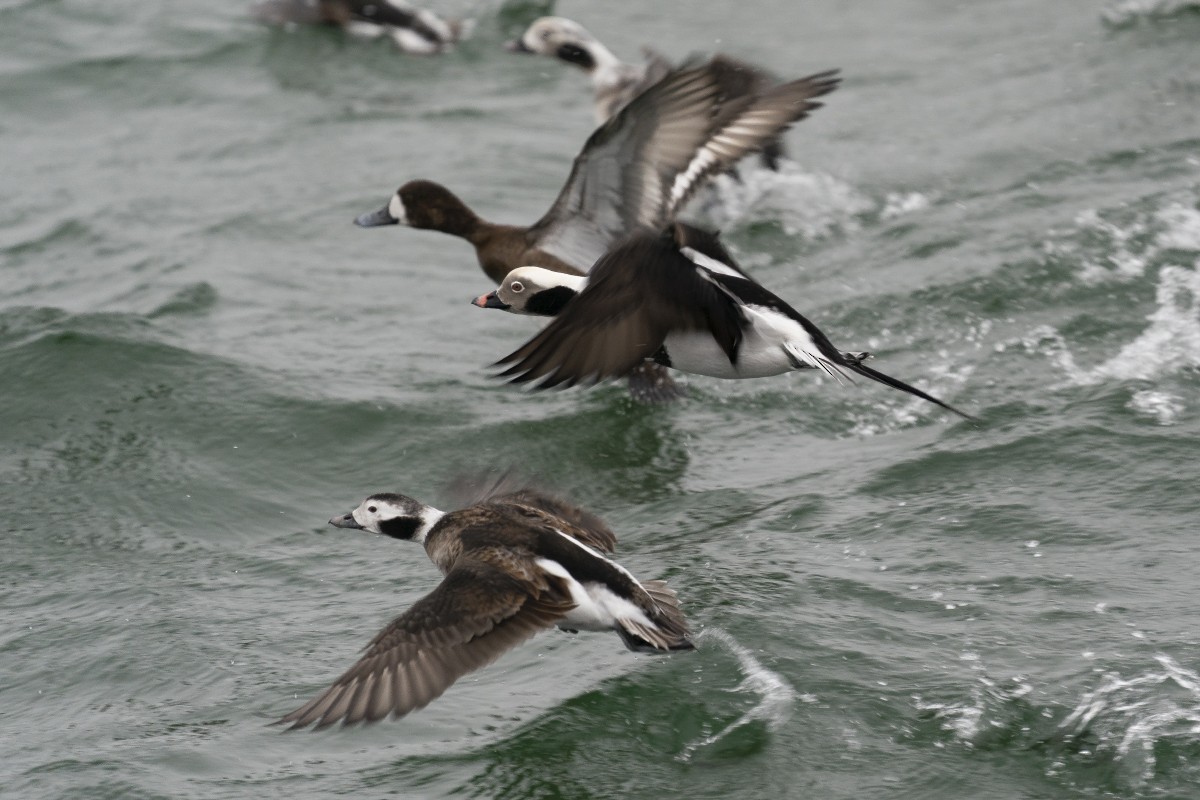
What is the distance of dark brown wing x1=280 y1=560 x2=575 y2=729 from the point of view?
186 inches

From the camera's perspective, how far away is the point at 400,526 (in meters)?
5.96

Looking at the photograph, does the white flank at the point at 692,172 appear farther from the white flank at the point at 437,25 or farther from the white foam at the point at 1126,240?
the white flank at the point at 437,25

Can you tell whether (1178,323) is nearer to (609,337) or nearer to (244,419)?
(609,337)

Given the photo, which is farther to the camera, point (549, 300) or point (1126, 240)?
point (1126, 240)

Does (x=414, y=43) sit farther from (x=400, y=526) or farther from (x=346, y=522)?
(x=400, y=526)

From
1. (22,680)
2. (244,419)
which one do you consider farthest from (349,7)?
(22,680)

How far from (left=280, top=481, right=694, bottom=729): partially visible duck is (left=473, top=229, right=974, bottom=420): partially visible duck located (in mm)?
524

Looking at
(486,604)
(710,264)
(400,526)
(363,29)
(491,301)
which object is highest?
(363,29)

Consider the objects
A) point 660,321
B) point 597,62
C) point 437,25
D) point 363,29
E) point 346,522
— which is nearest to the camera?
point 660,321

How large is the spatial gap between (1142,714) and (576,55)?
820 centimetres

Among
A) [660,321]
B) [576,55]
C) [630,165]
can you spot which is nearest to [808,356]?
[660,321]

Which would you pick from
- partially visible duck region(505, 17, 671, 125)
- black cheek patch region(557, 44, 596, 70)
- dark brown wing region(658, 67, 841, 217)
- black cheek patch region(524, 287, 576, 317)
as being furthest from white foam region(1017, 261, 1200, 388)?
black cheek patch region(557, 44, 596, 70)

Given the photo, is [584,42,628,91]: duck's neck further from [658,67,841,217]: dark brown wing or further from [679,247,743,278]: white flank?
[679,247,743,278]: white flank

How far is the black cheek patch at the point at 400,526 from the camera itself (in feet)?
19.5
